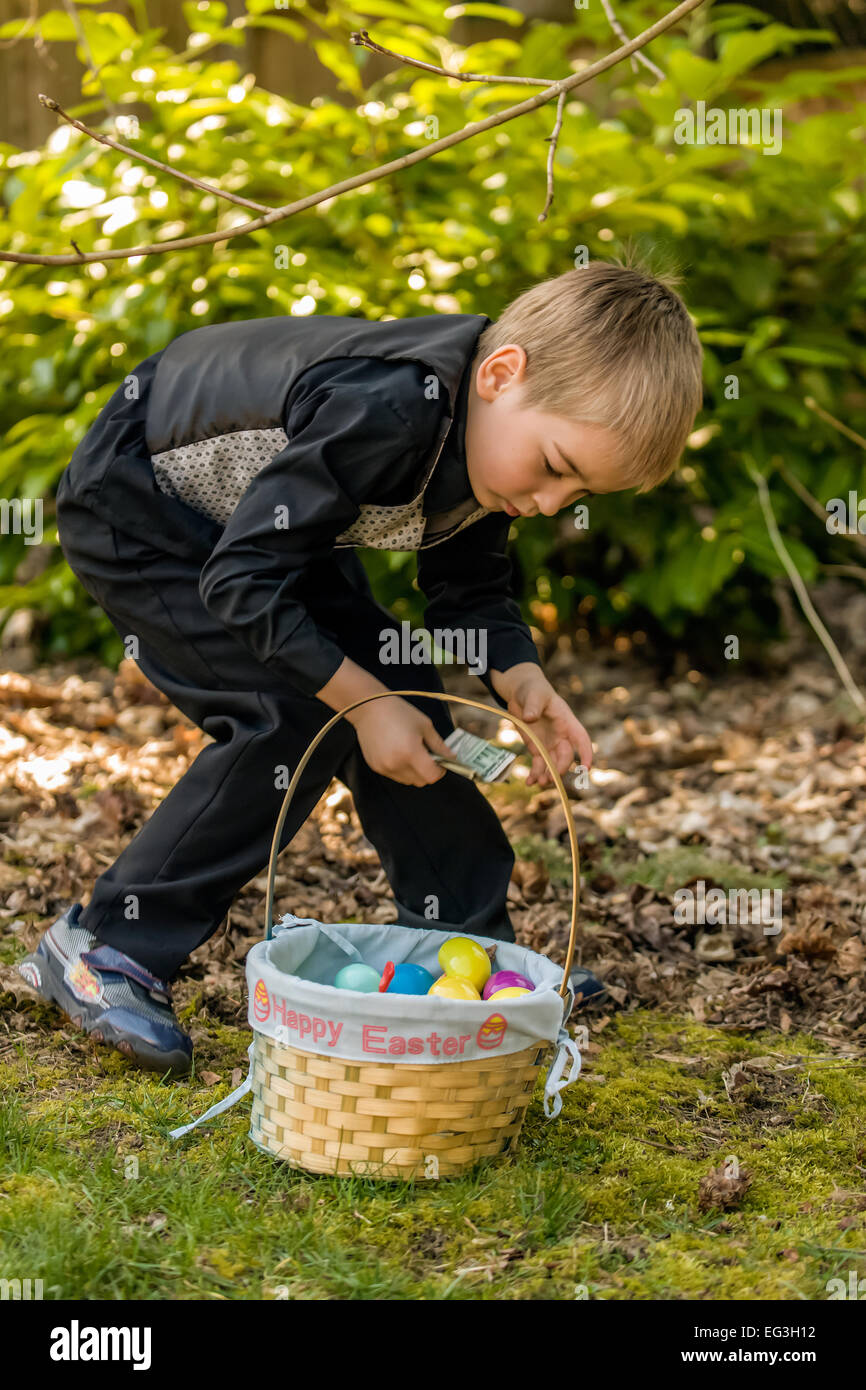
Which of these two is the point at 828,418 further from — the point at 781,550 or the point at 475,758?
the point at 475,758

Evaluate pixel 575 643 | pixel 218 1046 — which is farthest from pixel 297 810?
pixel 575 643

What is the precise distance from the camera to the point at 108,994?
6.75 ft

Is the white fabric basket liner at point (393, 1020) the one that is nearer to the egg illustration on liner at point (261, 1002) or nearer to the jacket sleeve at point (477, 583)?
the egg illustration on liner at point (261, 1002)

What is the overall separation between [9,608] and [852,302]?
3.11m

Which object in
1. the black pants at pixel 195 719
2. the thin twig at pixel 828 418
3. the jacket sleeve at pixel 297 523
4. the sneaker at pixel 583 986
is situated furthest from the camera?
the thin twig at pixel 828 418

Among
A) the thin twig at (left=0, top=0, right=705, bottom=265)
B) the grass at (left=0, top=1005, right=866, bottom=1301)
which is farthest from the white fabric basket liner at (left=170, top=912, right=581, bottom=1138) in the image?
the thin twig at (left=0, top=0, right=705, bottom=265)

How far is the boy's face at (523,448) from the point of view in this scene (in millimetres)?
1891

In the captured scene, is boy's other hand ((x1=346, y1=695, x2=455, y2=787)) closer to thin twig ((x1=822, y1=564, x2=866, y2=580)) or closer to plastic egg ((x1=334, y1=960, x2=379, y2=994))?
plastic egg ((x1=334, y1=960, x2=379, y2=994))

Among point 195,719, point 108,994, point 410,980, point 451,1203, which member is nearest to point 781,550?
point 195,719

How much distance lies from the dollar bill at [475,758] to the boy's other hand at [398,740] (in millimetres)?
23

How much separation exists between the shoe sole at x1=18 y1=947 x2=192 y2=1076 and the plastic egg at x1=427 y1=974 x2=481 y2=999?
17.0 inches

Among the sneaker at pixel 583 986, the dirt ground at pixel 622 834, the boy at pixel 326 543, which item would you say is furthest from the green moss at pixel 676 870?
the boy at pixel 326 543

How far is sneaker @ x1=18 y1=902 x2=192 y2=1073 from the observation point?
200 centimetres

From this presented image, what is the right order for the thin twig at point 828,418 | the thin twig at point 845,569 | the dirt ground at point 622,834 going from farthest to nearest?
the thin twig at point 845,569 → the thin twig at point 828,418 → the dirt ground at point 622,834
